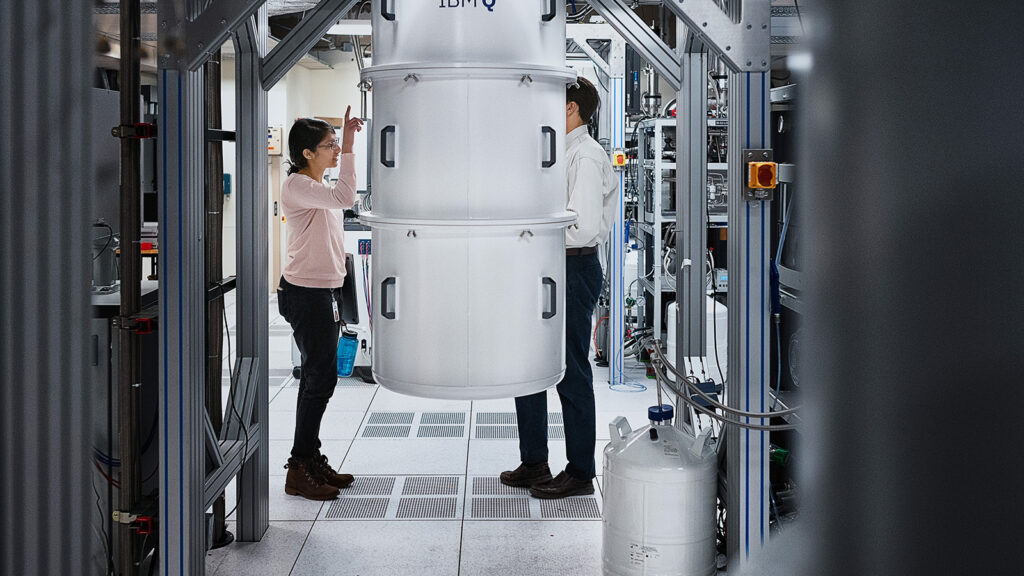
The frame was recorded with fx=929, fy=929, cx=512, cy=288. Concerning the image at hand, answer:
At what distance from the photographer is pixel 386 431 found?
6082 millimetres

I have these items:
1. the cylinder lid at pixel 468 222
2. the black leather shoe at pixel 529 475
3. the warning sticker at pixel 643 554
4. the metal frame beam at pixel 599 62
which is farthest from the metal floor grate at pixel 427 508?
the metal frame beam at pixel 599 62

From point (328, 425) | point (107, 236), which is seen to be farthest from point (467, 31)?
point (328, 425)

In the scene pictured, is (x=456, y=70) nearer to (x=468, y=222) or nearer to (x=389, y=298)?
(x=468, y=222)

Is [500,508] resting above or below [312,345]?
below

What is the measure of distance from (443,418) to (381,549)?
7.58 ft

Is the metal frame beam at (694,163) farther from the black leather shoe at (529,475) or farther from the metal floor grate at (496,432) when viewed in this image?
the metal floor grate at (496,432)

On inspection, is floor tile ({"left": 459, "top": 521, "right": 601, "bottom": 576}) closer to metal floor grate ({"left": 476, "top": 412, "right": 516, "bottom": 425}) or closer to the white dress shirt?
the white dress shirt

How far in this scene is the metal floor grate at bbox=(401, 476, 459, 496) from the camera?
16.1 feet

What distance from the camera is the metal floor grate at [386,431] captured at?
5988 millimetres

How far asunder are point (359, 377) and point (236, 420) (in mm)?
3781

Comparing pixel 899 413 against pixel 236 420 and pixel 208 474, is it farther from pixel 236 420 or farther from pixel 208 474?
pixel 236 420

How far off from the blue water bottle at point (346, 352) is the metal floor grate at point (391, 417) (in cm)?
121

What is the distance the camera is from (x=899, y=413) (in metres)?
0.25

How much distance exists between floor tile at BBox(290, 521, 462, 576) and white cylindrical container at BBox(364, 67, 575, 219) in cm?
177
